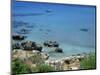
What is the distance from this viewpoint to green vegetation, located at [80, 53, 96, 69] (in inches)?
110

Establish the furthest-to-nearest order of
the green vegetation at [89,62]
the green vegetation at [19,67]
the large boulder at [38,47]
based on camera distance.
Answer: the green vegetation at [89,62]
the large boulder at [38,47]
the green vegetation at [19,67]

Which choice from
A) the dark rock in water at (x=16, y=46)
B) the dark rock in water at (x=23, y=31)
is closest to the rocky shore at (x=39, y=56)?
the dark rock in water at (x=16, y=46)

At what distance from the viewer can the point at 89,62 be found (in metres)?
2.83

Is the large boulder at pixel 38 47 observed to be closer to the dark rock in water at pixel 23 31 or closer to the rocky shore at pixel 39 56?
the rocky shore at pixel 39 56

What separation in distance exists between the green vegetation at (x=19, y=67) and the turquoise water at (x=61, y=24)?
0.28 m

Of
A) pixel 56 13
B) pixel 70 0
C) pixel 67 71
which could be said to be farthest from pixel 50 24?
pixel 67 71

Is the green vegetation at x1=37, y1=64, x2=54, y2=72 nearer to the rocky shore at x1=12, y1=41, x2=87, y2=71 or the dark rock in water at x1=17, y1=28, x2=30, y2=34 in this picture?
the rocky shore at x1=12, y1=41, x2=87, y2=71

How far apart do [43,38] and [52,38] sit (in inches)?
4.2

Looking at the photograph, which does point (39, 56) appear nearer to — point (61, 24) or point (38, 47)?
point (38, 47)

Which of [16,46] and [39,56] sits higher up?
[16,46]

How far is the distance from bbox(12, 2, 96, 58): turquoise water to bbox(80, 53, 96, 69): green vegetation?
0.07 meters

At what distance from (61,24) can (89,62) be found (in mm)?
570

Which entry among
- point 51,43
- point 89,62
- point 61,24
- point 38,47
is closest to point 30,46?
point 38,47

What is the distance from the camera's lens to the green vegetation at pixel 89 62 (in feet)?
9.19
